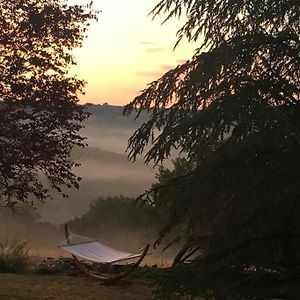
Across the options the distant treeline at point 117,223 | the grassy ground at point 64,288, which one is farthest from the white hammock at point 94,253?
the distant treeline at point 117,223

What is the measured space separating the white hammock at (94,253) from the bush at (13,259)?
130cm

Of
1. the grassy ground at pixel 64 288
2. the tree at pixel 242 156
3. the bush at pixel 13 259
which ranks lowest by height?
the grassy ground at pixel 64 288

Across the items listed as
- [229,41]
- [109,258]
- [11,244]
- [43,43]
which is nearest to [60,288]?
[109,258]

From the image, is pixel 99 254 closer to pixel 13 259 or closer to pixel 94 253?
pixel 94 253

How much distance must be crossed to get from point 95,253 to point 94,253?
0.10ft

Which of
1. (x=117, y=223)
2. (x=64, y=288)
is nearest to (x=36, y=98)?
(x=64, y=288)

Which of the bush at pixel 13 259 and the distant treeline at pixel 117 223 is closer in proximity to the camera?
the bush at pixel 13 259

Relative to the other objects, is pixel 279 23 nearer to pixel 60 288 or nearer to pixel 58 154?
pixel 58 154

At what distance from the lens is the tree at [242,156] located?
4902 mm

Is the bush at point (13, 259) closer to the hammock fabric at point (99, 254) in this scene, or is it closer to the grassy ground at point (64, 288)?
the grassy ground at point (64, 288)

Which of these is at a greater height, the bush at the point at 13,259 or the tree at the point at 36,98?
the tree at the point at 36,98

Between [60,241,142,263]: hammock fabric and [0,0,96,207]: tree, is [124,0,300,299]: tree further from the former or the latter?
[60,241,142,263]: hammock fabric

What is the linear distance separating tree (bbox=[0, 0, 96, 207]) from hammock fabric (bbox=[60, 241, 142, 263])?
1.90 m

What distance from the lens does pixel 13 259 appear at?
37.1 ft
